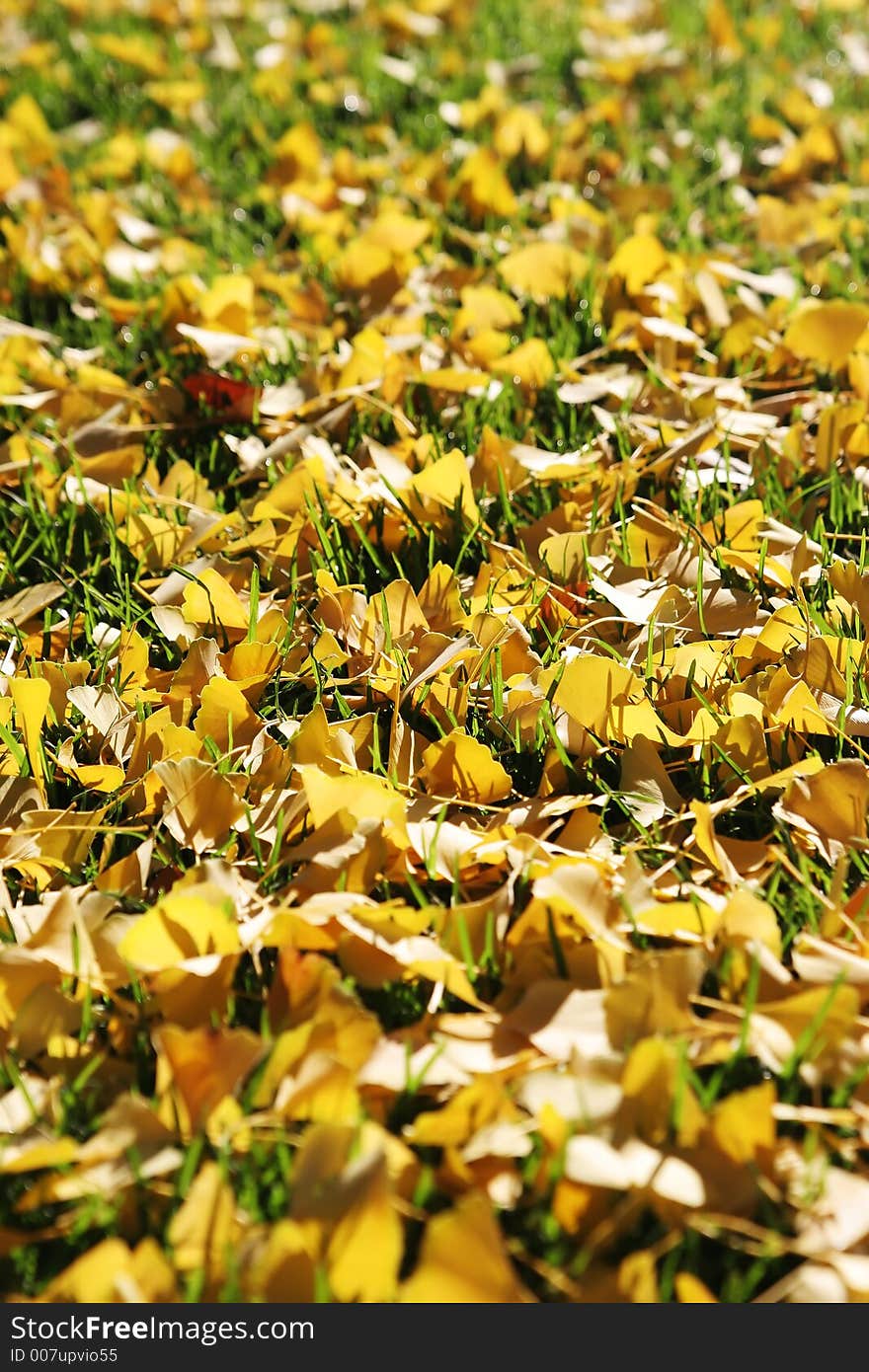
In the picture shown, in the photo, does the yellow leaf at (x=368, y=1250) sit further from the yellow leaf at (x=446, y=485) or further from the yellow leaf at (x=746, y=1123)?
the yellow leaf at (x=446, y=485)

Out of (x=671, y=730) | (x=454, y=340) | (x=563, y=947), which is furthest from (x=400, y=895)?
(x=454, y=340)

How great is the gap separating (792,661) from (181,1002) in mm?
723

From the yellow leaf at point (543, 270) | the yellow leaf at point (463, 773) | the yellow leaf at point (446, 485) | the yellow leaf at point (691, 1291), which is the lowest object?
the yellow leaf at point (691, 1291)

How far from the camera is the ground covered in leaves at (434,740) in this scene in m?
0.88

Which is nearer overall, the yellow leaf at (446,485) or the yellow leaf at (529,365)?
the yellow leaf at (446,485)

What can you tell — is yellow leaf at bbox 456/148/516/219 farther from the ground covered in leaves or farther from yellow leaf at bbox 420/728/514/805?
yellow leaf at bbox 420/728/514/805

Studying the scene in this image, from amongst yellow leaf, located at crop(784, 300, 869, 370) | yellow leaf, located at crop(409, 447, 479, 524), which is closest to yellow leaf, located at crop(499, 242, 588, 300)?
yellow leaf, located at crop(784, 300, 869, 370)

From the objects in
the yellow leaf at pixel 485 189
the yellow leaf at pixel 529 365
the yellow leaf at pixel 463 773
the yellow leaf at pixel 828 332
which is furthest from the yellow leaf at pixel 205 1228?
the yellow leaf at pixel 485 189

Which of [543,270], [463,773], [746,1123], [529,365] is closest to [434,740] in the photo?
[463,773]

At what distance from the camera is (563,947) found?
41.6 inches

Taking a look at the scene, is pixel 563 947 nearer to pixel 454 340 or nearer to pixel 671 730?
pixel 671 730

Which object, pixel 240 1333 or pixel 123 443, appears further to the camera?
pixel 123 443

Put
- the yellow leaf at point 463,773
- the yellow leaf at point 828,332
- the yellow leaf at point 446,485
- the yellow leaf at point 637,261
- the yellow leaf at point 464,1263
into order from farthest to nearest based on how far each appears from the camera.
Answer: the yellow leaf at point 637,261
the yellow leaf at point 828,332
the yellow leaf at point 446,485
the yellow leaf at point 463,773
the yellow leaf at point 464,1263

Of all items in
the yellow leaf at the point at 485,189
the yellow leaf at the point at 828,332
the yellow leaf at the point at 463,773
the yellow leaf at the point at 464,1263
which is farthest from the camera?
the yellow leaf at the point at 485,189
